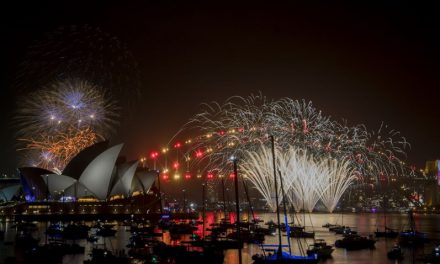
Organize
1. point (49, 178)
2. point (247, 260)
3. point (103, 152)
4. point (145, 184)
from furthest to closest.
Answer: point (145, 184) < point (49, 178) < point (103, 152) < point (247, 260)

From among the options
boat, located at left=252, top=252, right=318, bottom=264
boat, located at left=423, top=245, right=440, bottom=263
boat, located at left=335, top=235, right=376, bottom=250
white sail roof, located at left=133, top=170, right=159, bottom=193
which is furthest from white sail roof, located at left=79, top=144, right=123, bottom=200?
boat, located at left=423, top=245, right=440, bottom=263

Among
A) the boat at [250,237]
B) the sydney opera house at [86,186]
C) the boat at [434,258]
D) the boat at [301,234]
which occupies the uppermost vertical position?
the sydney opera house at [86,186]

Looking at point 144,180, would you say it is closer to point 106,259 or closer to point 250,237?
point 250,237

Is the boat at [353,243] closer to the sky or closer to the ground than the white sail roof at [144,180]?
closer to the ground

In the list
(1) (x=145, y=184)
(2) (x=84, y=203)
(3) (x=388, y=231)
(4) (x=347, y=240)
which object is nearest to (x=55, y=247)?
(4) (x=347, y=240)

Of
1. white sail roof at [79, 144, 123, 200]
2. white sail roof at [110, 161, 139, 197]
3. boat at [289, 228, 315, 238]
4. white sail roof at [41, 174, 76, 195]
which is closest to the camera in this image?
boat at [289, 228, 315, 238]

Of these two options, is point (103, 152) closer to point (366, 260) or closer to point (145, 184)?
point (145, 184)

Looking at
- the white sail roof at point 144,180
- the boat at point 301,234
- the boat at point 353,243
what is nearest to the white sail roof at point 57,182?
the white sail roof at point 144,180

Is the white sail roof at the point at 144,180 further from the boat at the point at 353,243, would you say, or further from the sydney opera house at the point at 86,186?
the boat at the point at 353,243

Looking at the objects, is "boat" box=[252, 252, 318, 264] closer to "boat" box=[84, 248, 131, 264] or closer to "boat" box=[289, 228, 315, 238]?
"boat" box=[84, 248, 131, 264]
